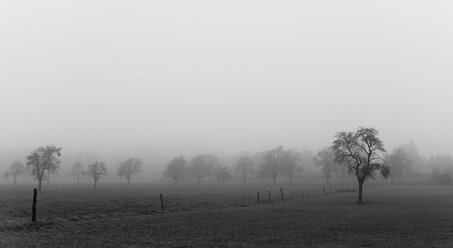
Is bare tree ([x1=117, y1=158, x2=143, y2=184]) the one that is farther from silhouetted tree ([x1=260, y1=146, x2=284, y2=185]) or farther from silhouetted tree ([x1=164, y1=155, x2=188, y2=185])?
silhouetted tree ([x1=260, y1=146, x2=284, y2=185])

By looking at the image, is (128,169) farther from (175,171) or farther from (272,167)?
(272,167)

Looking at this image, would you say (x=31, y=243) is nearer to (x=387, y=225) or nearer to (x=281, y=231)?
(x=281, y=231)

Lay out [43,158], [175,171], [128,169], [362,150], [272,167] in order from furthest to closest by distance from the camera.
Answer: [175,171] < [128,169] < [272,167] < [43,158] < [362,150]

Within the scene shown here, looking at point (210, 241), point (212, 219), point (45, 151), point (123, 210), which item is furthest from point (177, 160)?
point (210, 241)

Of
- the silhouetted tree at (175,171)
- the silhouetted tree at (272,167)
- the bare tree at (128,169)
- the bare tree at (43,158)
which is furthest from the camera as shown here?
the silhouetted tree at (175,171)

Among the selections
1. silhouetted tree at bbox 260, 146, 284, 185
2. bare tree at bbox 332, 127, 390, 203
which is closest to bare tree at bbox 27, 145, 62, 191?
bare tree at bbox 332, 127, 390, 203

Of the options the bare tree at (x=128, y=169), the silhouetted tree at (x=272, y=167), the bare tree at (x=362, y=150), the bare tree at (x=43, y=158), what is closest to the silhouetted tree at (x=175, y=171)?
the bare tree at (x=128, y=169)

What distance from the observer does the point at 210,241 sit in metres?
22.1

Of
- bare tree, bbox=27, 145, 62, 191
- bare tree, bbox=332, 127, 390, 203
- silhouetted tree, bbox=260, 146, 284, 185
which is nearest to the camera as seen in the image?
bare tree, bbox=332, 127, 390, 203

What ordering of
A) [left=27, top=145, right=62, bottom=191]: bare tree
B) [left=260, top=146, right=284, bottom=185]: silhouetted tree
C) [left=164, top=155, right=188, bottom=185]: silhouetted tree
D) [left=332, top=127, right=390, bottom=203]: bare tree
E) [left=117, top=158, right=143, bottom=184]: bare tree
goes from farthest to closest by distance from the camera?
[left=164, top=155, right=188, bottom=185]: silhouetted tree < [left=117, top=158, right=143, bottom=184]: bare tree < [left=260, top=146, right=284, bottom=185]: silhouetted tree < [left=27, top=145, right=62, bottom=191]: bare tree < [left=332, top=127, right=390, bottom=203]: bare tree

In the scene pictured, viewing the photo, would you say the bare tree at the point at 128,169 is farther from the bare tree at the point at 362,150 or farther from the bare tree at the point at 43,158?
the bare tree at the point at 362,150

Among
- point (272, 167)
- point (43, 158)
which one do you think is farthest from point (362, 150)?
point (272, 167)

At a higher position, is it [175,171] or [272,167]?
[272,167]

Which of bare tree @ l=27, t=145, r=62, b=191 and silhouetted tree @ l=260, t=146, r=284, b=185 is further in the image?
silhouetted tree @ l=260, t=146, r=284, b=185
